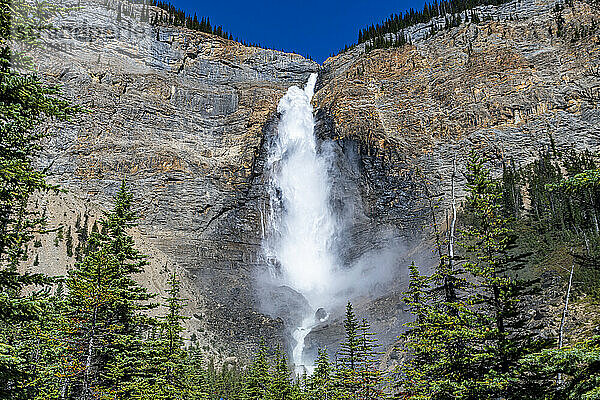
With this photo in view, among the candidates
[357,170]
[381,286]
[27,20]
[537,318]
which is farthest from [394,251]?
[27,20]

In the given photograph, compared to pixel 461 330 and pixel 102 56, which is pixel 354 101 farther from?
pixel 461 330

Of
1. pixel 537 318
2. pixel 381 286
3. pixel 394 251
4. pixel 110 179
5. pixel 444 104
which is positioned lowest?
pixel 537 318

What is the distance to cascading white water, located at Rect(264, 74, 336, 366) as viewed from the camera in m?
74.2

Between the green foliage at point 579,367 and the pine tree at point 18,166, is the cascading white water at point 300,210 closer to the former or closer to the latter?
the pine tree at point 18,166

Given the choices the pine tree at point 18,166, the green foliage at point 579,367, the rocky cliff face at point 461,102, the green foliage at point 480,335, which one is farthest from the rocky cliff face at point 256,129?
the green foliage at point 579,367

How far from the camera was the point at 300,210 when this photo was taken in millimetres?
81625

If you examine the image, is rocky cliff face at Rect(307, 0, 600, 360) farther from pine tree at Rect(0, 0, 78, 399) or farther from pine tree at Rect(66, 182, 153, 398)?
pine tree at Rect(0, 0, 78, 399)

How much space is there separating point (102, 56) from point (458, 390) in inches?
3679

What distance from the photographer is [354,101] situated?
272 feet

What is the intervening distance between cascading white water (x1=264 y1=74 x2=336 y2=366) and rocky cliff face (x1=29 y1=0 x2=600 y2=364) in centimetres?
269

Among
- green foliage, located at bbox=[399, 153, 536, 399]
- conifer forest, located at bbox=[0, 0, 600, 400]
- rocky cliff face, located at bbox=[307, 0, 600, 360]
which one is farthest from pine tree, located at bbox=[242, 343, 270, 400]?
rocky cliff face, located at bbox=[307, 0, 600, 360]

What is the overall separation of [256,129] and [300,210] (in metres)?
18.5

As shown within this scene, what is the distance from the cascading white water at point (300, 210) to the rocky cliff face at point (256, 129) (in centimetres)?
269

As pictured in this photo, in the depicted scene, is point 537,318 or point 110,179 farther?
point 110,179
